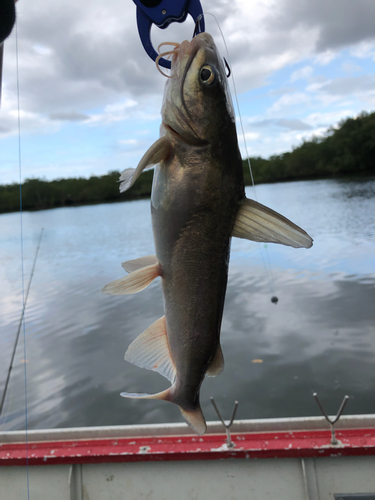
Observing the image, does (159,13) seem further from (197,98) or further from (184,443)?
(184,443)

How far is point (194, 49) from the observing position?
1.22m

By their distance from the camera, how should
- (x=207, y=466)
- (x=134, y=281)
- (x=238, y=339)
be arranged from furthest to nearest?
(x=238, y=339) → (x=207, y=466) → (x=134, y=281)

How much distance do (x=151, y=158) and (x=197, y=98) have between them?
0.78 ft

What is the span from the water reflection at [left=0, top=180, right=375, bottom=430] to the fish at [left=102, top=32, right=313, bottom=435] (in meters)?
7.61

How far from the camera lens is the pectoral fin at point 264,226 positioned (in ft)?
3.81

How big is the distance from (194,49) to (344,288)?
49.2 feet

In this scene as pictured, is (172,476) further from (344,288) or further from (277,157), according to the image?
(277,157)

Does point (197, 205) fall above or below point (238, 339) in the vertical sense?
above

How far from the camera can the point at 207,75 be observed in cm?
118

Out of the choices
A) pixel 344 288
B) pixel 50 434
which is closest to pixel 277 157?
pixel 344 288

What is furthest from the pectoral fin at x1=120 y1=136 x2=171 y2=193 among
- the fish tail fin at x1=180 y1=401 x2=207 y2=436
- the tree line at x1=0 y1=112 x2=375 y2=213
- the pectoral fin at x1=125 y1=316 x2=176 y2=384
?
the tree line at x1=0 y1=112 x2=375 y2=213

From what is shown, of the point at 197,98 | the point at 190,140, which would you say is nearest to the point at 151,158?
the point at 190,140

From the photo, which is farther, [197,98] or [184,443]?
[184,443]

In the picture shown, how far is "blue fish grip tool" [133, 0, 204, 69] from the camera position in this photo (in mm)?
1343
